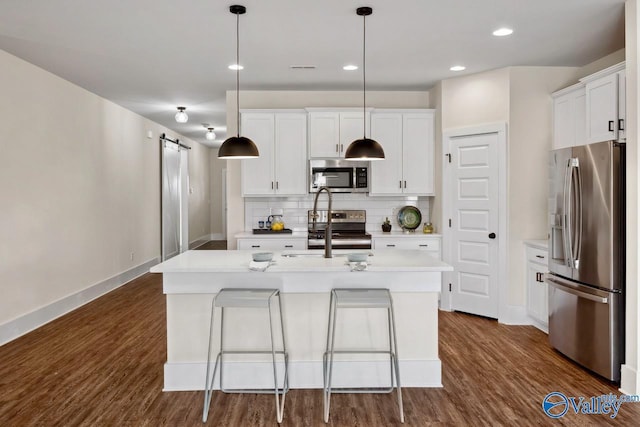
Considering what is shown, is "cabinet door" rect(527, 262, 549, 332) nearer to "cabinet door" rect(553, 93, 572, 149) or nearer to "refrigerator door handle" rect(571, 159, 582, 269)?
"refrigerator door handle" rect(571, 159, 582, 269)

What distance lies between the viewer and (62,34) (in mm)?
3924

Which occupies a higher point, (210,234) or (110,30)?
(110,30)

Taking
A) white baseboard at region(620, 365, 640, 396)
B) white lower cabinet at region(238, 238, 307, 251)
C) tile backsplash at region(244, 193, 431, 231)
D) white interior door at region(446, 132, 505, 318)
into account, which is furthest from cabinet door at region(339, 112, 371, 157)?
white baseboard at region(620, 365, 640, 396)

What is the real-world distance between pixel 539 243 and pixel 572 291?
966 mm

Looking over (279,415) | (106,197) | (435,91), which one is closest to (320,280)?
(279,415)

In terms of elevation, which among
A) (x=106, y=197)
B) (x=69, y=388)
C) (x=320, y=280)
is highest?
(x=106, y=197)

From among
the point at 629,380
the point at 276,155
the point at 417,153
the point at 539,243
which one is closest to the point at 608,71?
the point at 539,243

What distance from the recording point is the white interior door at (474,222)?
A: 515cm

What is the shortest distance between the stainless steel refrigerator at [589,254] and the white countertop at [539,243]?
44 centimetres

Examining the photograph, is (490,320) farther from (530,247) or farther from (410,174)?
(410,174)

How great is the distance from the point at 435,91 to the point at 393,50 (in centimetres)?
153

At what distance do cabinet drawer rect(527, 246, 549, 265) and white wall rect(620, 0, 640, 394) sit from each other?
4.16 feet

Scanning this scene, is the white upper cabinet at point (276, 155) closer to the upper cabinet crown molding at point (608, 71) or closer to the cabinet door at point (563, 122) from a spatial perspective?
the cabinet door at point (563, 122)

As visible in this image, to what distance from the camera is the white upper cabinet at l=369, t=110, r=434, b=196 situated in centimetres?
577
